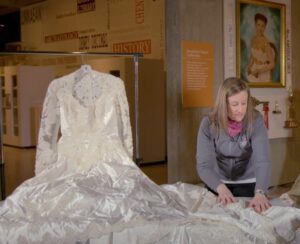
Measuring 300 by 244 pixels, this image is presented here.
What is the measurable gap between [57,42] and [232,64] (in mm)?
6388

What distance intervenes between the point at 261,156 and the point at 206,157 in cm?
28

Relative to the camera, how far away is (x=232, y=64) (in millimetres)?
5223

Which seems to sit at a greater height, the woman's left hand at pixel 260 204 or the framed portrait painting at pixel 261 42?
the framed portrait painting at pixel 261 42

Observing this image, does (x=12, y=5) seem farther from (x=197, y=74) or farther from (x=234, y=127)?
(x=234, y=127)

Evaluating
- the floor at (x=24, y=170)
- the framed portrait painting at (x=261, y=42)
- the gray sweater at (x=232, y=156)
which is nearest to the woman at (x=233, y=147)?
the gray sweater at (x=232, y=156)

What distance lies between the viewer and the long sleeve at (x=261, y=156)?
2.37 metres

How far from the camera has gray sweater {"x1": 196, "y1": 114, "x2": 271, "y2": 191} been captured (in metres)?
2.44

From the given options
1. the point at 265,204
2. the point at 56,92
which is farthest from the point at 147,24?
the point at 265,204

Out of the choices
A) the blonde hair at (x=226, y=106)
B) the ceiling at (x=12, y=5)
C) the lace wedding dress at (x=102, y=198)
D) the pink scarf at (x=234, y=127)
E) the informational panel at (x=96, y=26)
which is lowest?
the lace wedding dress at (x=102, y=198)

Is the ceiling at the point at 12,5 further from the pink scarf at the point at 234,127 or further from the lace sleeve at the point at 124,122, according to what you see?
the pink scarf at the point at 234,127

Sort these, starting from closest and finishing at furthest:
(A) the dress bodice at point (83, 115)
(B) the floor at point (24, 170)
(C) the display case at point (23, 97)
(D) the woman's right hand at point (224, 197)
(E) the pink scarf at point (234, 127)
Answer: (D) the woman's right hand at point (224, 197)
(E) the pink scarf at point (234, 127)
(A) the dress bodice at point (83, 115)
(B) the floor at point (24, 170)
(C) the display case at point (23, 97)

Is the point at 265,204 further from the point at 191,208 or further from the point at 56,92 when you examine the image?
the point at 56,92

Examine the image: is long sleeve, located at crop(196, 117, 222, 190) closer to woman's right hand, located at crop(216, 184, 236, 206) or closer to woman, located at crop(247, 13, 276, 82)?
woman's right hand, located at crop(216, 184, 236, 206)

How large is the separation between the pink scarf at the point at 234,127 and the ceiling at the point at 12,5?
31.1 feet
